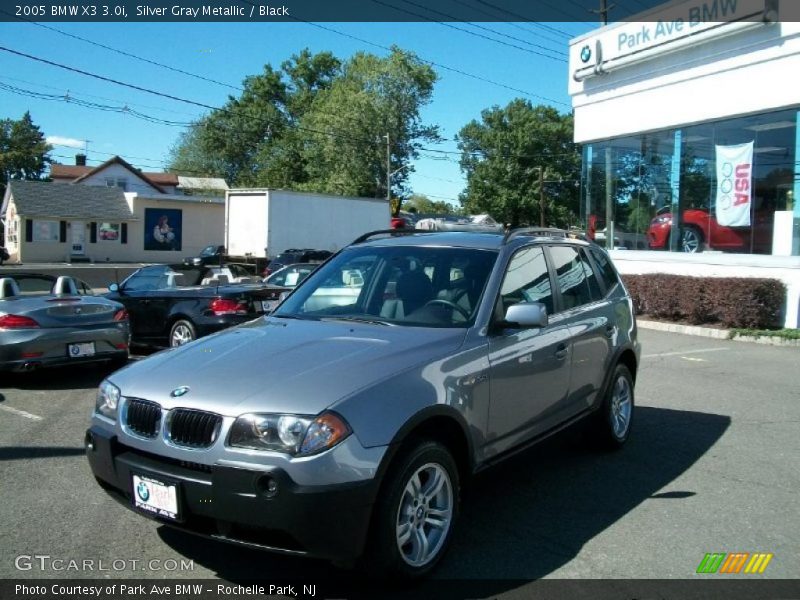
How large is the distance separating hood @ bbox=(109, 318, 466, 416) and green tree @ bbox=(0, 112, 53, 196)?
86.3 metres

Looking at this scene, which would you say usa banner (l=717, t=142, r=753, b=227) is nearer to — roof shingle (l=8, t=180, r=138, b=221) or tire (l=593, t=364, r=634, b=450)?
tire (l=593, t=364, r=634, b=450)

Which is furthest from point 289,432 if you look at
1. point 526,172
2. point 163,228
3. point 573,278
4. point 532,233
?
point 526,172

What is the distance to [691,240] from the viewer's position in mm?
18672

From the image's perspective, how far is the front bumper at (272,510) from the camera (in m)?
3.12

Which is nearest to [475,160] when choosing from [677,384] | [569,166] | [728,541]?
[569,166]

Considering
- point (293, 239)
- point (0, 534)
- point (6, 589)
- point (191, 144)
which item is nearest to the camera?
point (6, 589)

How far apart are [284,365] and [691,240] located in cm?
1712

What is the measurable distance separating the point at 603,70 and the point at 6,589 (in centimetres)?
2034

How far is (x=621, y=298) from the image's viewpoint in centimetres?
641

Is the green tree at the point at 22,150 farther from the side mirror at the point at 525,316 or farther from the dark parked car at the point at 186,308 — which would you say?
the side mirror at the point at 525,316

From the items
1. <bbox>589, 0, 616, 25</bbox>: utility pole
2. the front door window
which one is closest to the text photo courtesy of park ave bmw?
<bbox>589, 0, 616, 25</bbox>: utility pole

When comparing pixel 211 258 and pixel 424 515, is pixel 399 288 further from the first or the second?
pixel 211 258

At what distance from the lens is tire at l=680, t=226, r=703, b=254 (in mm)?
18406

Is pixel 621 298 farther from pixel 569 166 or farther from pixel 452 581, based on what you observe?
pixel 569 166
